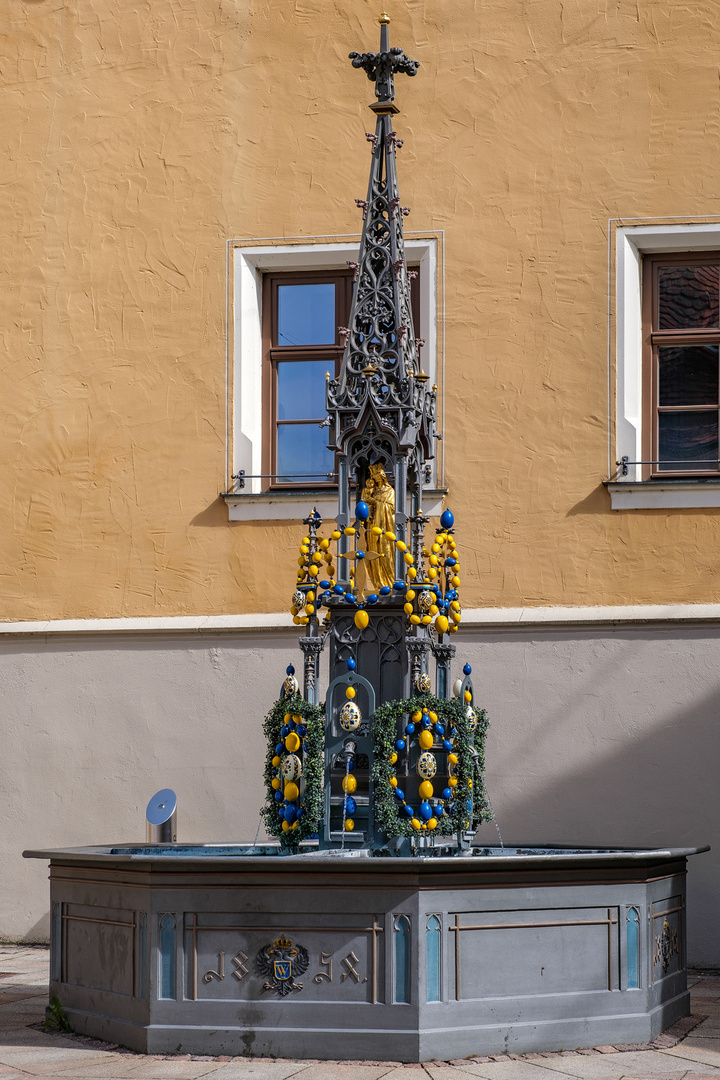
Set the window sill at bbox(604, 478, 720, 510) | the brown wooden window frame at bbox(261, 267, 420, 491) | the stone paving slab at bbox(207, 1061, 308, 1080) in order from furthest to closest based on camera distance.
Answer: the brown wooden window frame at bbox(261, 267, 420, 491), the window sill at bbox(604, 478, 720, 510), the stone paving slab at bbox(207, 1061, 308, 1080)

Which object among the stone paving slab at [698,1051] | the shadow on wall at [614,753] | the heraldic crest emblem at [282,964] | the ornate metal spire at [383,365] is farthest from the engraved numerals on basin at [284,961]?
the shadow on wall at [614,753]

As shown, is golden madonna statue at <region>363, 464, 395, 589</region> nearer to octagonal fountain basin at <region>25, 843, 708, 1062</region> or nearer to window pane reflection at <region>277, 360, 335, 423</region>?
octagonal fountain basin at <region>25, 843, 708, 1062</region>

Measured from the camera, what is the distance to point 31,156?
1274 cm

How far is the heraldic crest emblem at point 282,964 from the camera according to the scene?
24.5 ft

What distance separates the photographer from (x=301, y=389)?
494 inches

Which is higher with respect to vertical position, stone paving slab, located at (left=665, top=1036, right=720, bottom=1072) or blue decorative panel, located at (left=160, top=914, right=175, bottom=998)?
blue decorative panel, located at (left=160, top=914, right=175, bottom=998)

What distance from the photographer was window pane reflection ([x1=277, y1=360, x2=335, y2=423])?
12.5 metres

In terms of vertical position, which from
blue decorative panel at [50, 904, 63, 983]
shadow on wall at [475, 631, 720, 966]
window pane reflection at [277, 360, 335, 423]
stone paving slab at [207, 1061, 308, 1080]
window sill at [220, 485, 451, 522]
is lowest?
stone paving slab at [207, 1061, 308, 1080]

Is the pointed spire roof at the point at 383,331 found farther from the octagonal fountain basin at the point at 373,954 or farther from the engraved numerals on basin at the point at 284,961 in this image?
the engraved numerals on basin at the point at 284,961

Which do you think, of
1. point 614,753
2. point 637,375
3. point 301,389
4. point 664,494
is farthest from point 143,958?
point 637,375

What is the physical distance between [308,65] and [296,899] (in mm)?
7360

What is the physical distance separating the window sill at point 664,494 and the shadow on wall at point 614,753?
958 mm

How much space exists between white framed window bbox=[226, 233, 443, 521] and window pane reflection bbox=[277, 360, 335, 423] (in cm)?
18

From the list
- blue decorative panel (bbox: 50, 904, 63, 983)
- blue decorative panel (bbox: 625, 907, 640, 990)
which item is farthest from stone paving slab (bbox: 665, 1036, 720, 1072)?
blue decorative panel (bbox: 50, 904, 63, 983)
